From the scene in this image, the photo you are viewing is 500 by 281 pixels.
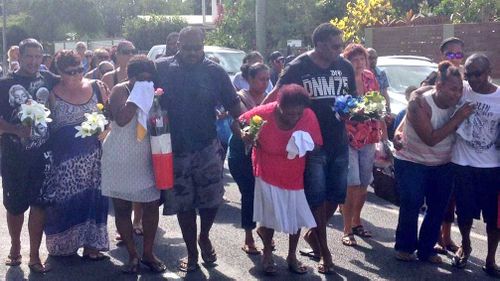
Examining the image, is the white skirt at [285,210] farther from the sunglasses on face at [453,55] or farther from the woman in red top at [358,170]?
the sunglasses on face at [453,55]

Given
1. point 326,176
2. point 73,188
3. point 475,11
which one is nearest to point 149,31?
point 475,11

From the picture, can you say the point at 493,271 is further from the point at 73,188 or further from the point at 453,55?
the point at 73,188

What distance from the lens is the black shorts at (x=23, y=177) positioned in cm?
713

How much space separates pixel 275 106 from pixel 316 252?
4.98 feet

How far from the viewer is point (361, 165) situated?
8.17 m

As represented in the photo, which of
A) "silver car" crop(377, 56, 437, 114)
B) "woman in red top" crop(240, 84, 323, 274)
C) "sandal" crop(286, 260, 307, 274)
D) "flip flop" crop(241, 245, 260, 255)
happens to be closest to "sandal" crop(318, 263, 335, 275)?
"sandal" crop(286, 260, 307, 274)

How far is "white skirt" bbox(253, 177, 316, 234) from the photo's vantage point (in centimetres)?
681

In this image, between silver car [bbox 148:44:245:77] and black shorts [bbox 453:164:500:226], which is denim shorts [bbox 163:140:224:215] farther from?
silver car [bbox 148:44:245:77]

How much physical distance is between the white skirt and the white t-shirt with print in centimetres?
140

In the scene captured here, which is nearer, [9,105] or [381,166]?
[9,105]

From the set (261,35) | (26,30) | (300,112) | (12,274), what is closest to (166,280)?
(12,274)

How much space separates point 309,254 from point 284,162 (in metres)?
1.22

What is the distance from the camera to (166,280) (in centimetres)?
689

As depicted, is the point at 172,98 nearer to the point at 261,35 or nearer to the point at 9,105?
the point at 9,105
